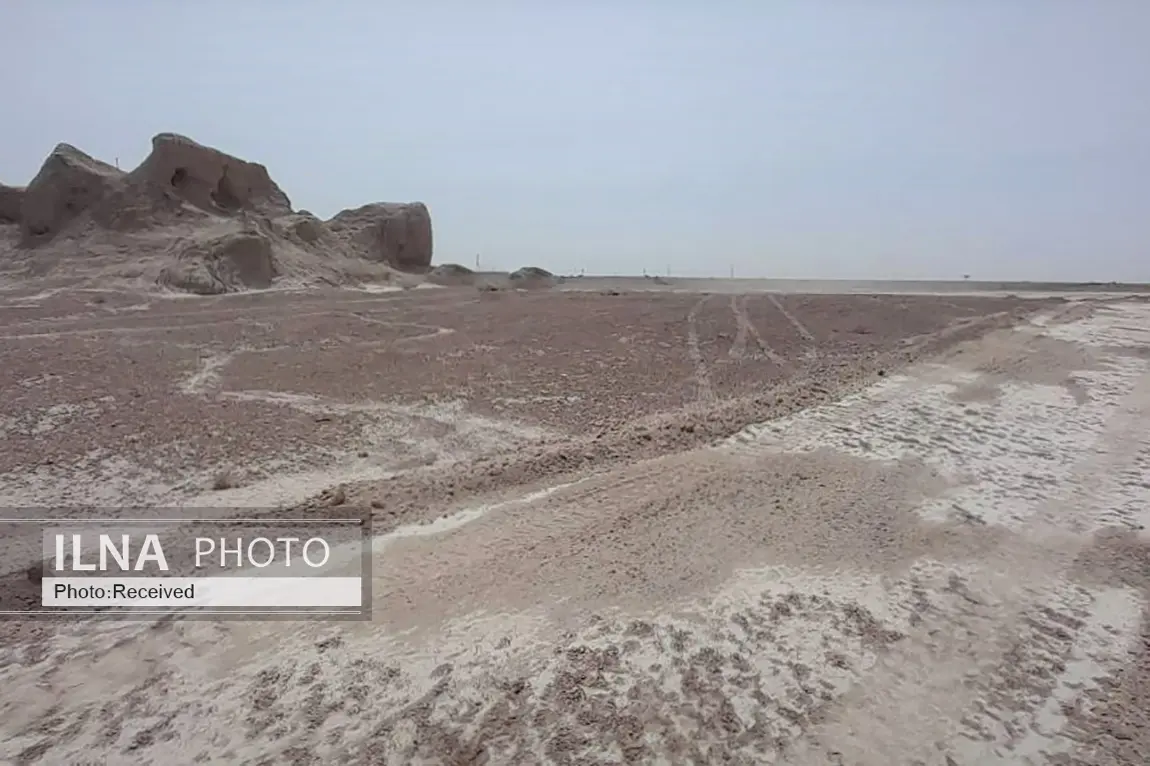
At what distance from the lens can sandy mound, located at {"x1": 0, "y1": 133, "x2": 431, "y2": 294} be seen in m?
26.1

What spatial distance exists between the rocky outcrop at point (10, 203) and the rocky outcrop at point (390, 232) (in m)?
12.8

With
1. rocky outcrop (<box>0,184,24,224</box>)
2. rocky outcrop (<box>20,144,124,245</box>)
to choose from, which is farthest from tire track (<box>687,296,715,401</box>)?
rocky outcrop (<box>0,184,24,224</box>)

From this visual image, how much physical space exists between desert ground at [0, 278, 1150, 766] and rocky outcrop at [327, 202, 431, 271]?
90.1ft

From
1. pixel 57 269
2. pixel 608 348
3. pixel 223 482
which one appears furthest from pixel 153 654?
pixel 57 269

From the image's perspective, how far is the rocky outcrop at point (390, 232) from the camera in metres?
39.0

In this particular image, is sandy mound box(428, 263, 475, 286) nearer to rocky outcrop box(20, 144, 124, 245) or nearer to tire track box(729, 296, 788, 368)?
rocky outcrop box(20, 144, 124, 245)

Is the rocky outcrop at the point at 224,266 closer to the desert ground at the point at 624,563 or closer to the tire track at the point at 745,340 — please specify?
the desert ground at the point at 624,563

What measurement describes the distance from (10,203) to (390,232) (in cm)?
1671

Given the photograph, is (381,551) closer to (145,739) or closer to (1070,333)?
(145,739)

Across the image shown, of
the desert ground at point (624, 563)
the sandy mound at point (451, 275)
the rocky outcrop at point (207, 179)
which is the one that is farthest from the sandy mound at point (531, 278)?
the desert ground at point (624, 563)

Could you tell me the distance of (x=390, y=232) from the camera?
4066cm

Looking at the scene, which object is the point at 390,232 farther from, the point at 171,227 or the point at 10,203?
the point at 10,203

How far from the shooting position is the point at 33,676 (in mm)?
3918

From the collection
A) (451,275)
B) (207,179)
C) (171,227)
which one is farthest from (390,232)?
(171,227)
